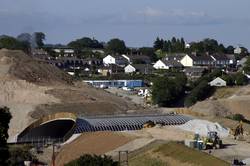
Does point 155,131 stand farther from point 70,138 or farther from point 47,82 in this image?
point 47,82

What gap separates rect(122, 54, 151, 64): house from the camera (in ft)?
411

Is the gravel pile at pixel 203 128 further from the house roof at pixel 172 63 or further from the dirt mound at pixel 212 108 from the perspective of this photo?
the house roof at pixel 172 63

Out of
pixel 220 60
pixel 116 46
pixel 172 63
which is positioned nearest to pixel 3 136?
pixel 172 63

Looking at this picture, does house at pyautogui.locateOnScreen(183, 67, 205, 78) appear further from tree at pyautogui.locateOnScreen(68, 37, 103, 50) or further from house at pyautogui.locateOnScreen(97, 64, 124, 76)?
tree at pyautogui.locateOnScreen(68, 37, 103, 50)

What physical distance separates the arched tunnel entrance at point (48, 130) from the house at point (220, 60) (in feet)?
255

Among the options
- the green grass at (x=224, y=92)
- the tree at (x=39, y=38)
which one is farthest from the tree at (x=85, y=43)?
the green grass at (x=224, y=92)

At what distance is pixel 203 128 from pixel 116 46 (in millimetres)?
103817

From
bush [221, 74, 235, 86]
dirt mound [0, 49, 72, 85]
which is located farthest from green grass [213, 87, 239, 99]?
dirt mound [0, 49, 72, 85]

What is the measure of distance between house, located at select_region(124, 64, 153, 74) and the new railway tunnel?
206 ft

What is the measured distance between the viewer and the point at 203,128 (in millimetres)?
43844

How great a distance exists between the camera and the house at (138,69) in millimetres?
113812

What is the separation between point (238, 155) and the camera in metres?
34.8

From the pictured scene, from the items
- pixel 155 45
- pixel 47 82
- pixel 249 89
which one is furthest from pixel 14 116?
pixel 155 45

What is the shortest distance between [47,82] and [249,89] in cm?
2271
